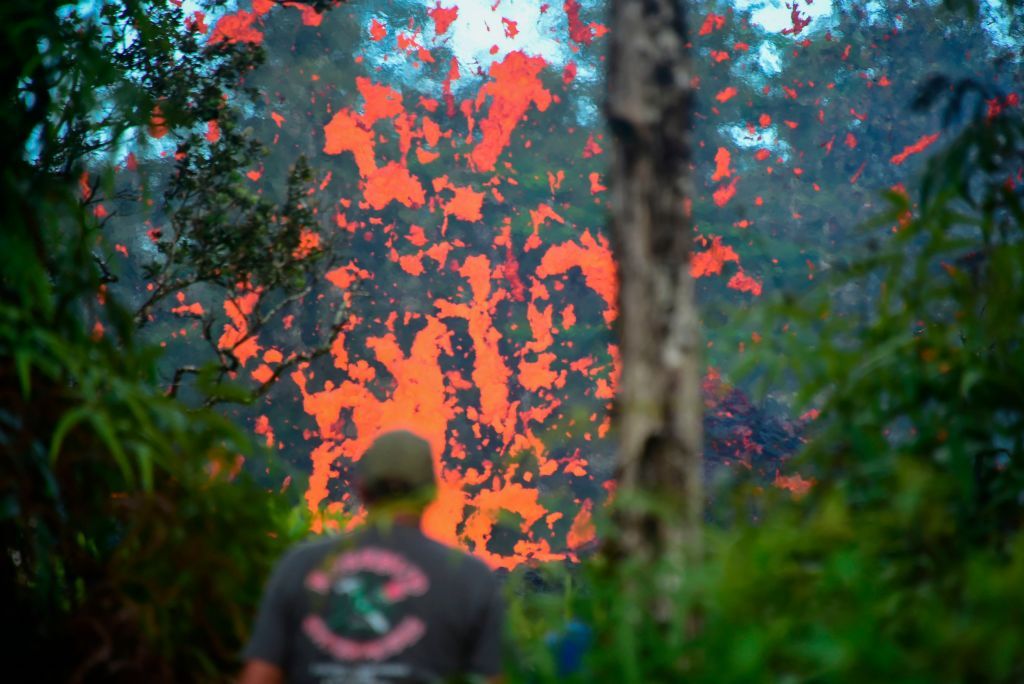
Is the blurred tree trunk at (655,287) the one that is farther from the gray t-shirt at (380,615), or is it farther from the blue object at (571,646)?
the gray t-shirt at (380,615)

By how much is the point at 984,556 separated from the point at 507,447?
74.8ft

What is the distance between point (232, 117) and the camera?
10859 millimetres

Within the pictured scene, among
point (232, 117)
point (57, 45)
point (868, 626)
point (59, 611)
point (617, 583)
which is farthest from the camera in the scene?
point (232, 117)

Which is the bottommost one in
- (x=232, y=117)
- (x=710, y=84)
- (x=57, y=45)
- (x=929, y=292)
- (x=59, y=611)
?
(x=59, y=611)

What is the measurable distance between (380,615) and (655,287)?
1014 millimetres

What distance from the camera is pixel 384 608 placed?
104 inches

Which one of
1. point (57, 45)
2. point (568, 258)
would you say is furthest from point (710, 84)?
point (57, 45)

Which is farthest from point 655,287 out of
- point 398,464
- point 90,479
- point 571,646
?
point 90,479

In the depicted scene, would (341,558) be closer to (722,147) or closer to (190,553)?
(190,553)

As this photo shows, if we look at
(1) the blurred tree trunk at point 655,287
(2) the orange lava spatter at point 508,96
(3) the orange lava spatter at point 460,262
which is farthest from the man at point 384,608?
(2) the orange lava spatter at point 508,96

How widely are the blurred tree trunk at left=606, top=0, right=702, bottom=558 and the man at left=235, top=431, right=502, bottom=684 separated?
0.41m

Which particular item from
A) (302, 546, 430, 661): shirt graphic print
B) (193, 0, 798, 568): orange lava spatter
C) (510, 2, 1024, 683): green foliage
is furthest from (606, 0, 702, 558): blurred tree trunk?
(193, 0, 798, 568): orange lava spatter

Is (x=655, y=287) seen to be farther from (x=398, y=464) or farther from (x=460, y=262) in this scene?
(x=460, y=262)

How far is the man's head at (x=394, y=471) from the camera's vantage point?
8.85ft
